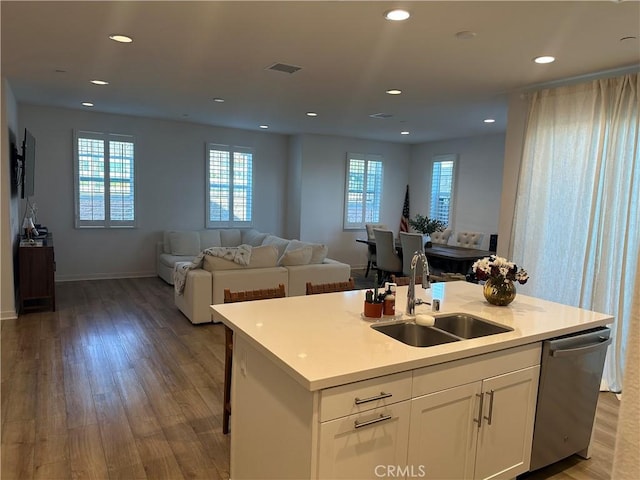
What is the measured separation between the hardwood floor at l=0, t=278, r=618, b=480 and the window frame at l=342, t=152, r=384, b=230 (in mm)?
4743

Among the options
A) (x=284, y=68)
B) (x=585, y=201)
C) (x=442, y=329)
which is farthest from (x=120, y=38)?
(x=585, y=201)

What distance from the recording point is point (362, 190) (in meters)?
9.30

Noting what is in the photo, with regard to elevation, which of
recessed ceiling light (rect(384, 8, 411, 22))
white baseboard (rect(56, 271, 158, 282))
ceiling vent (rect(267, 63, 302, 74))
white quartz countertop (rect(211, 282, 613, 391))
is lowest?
white baseboard (rect(56, 271, 158, 282))

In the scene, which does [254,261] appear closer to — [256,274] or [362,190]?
[256,274]

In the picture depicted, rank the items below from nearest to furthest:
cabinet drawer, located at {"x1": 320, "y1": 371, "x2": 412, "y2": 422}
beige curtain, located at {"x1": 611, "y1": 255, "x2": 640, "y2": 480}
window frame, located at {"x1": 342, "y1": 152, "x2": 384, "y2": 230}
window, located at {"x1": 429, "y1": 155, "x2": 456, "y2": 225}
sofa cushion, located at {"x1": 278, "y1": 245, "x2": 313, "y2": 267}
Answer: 1. beige curtain, located at {"x1": 611, "y1": 255, "x2": 640, "y2": 480}
2. cabinet drawer, located at {"x1": 320, "y1": 371, "x2": 412, "y2": 422}
3. sofa cushion, located at {"x1": 278, "y1": 245, "x2": 313, "y2": 267}
4. window, located at {"x1": 429, "y1": 155, "x2": 456, "y2": 225}
5. window frame, located at {"x1": 342, "y1": 152, "x2": 384, "y2": 230}

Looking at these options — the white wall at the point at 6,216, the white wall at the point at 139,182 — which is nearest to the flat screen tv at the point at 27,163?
the white wall at the point at 6,216

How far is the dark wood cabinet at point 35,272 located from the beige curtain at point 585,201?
5.35 metres

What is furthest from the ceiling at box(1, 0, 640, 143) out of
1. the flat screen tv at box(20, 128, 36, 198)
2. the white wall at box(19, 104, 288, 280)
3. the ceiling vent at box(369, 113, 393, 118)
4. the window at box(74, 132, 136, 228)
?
the window at box(74, 132, 136, 228)

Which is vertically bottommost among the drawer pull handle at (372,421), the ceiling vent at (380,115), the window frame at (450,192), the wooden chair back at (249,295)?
the drawer pull handle at (372,421)

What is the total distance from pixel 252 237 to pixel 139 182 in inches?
84.0

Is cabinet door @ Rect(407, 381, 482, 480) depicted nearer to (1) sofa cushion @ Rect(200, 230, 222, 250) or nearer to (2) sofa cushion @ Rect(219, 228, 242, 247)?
(1) sofa cushion @ Rect(200, 230, 222, 250)

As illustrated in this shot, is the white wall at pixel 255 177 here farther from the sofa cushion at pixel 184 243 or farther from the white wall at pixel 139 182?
the sofa cushion at pixel 184 243

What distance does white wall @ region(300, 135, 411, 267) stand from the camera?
8.63 m

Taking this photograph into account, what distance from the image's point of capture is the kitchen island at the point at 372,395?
166cm
